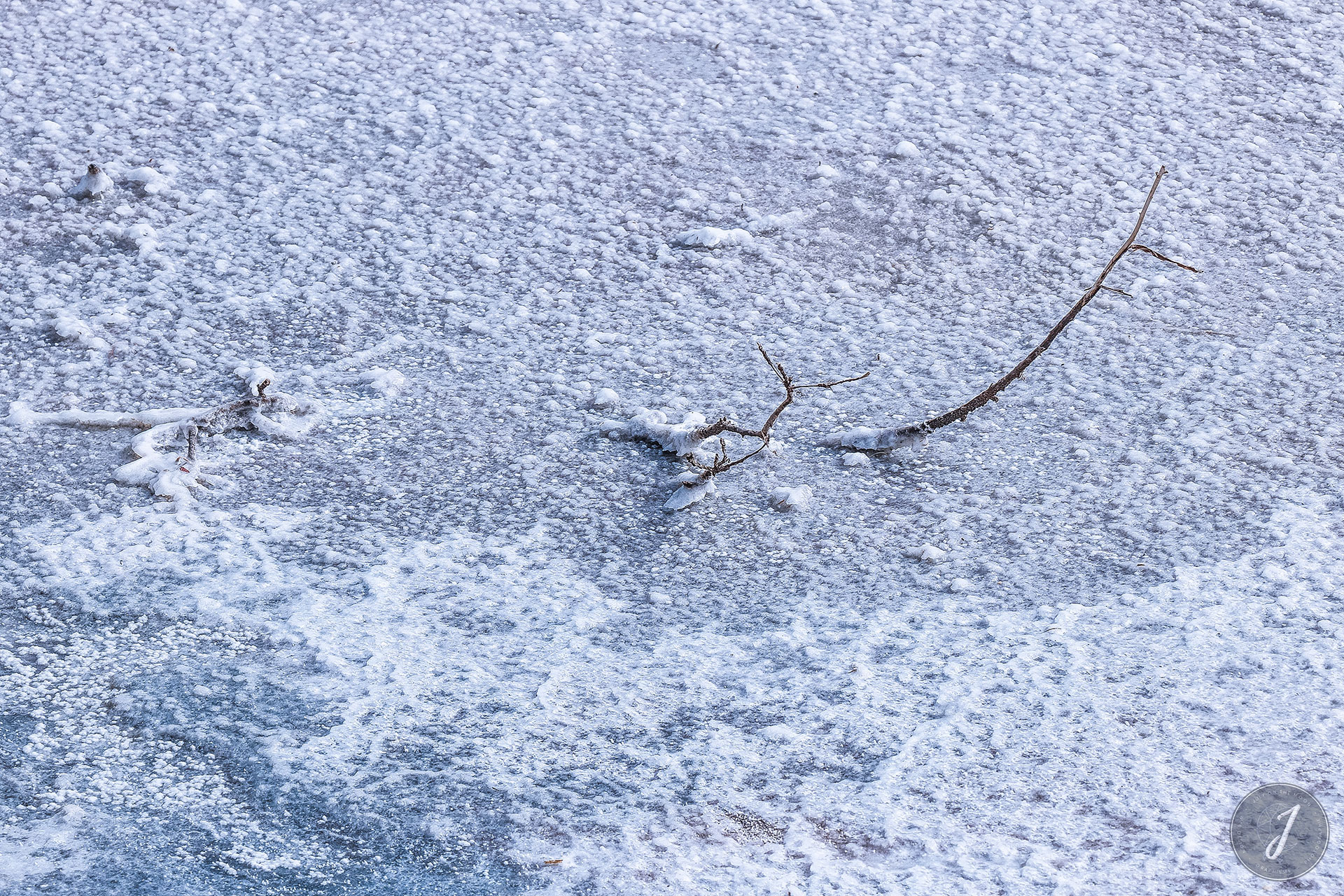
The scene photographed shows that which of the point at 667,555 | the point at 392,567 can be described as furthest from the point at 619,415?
the point at 392,567

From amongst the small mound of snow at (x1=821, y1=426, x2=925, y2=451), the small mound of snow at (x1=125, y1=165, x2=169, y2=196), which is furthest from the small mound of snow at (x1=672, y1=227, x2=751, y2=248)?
the small mound of snow at (x1=125, y1=165, x2=169, y2=196)

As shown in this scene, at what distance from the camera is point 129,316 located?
211 centimetres

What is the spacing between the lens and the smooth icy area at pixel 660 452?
1.32m

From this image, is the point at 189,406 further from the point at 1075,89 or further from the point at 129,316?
the point at 1075,89

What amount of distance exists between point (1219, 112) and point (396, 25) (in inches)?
87.5

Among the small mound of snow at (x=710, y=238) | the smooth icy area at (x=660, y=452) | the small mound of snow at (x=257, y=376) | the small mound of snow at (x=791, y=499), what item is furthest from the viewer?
the small mound of snow at (x=710, y=238)

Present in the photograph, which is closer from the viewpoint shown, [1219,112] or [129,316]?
[129,316]

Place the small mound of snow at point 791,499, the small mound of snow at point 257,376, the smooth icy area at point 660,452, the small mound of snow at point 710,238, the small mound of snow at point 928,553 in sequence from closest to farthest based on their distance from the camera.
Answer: the smooth icy area at point 660,452
the small mound of snow at point 928,553
the small mound of snow at point 791,499
the small mound of snow at point 257,376
the small mound of snow at point 710,238

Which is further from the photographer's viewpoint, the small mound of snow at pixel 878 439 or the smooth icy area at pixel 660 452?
the small mound of snow at pixel 878 439

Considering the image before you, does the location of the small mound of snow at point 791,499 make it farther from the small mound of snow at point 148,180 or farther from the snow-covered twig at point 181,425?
the small mound of snow at point 148,180

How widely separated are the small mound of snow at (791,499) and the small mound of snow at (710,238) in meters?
0.76

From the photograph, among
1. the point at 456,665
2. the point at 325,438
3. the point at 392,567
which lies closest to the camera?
the point at 456,665

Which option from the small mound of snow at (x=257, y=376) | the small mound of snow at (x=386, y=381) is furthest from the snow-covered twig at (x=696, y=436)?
the small mound of snow at (x=257, y=376)

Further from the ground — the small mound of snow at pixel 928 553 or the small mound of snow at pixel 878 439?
the small mound of snow at pixel 878 439
